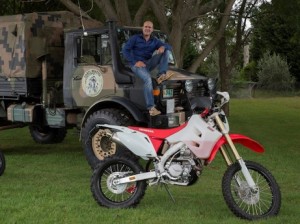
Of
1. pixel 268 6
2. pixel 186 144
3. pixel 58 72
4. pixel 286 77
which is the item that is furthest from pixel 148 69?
pixel 286 77

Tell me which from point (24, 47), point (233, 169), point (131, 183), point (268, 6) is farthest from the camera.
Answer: point (268, 6)

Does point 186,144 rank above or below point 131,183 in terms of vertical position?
above

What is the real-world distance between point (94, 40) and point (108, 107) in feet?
4.01

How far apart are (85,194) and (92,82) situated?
3202mm

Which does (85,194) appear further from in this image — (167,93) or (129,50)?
(167,93)

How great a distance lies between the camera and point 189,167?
6.86 m

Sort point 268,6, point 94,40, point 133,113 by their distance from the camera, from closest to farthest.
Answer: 1. point 133,113
2. point 94,40
3. point 268,6

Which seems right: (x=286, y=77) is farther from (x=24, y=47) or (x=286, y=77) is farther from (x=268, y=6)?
(x=24, y=47)

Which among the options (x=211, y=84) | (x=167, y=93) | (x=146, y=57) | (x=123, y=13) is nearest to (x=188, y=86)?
(x=167, y=93)

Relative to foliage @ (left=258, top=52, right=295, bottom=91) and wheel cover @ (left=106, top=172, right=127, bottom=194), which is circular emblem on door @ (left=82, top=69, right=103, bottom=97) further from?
foliage @ (left=258, top=52, right=295, bottom=91)

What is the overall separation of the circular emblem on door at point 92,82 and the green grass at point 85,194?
1344 mm

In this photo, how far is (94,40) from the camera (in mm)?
10688

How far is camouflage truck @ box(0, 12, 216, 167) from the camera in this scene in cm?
1009

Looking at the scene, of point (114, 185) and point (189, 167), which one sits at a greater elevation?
point (189, 167)
